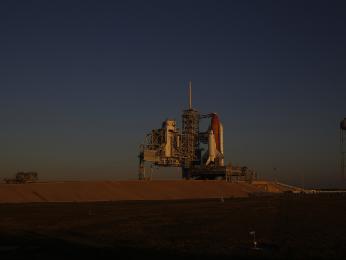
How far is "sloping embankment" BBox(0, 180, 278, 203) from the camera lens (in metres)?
75.7

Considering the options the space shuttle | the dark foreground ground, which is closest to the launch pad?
the space shuttle

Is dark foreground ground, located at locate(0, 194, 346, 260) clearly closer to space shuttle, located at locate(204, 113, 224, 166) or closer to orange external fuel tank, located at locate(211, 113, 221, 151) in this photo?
space shuttle, located at locate(204, 113, 224, 166)

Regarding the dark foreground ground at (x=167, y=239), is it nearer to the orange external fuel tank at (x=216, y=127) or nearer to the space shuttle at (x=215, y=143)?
the space shuttle at (x=215, y=143)

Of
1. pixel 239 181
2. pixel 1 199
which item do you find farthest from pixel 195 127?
pixel 1 199

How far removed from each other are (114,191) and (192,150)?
4553 cm

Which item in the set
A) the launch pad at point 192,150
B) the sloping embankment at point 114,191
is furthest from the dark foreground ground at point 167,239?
the launch pad at point 192,150

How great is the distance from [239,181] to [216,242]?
352ft

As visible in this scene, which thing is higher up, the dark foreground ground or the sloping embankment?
the sloping embankment

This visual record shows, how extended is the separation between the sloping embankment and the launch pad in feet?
44.7

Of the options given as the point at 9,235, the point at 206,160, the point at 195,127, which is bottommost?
the point at 9,235

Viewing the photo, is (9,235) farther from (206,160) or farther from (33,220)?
(206,160)

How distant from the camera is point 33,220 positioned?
38.3 m

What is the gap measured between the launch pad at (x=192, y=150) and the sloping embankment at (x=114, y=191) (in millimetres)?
13613

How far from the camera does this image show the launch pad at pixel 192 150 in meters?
124
